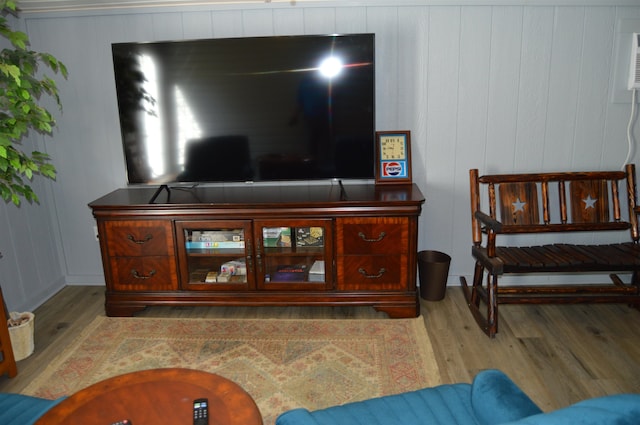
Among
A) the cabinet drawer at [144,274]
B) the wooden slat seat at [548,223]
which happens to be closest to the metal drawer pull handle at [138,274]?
the cabinet drawer at [144,274]

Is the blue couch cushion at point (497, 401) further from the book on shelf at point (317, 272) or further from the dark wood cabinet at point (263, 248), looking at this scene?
the book on shelf at point (317, 272)

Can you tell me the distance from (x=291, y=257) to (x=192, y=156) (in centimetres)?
87

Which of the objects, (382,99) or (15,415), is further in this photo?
(382,99)

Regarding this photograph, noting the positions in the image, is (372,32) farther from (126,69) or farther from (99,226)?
(99,226)

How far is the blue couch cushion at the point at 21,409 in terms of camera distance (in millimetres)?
1508

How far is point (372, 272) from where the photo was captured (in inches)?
110

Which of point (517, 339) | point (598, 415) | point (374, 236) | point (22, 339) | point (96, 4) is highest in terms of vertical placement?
point (96, 4)

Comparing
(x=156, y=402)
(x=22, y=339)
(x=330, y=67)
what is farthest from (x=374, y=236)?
(x=22, y=339)

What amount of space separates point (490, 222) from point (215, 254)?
1600 mm

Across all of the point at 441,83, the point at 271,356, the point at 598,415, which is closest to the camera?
the point at 598,415

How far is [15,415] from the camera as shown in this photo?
1.53 meters

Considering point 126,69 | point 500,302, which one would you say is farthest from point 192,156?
point 500,302

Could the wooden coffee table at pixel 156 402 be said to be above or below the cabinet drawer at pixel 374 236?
below

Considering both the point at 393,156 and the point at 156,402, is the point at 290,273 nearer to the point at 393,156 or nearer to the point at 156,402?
the point at 393,156
